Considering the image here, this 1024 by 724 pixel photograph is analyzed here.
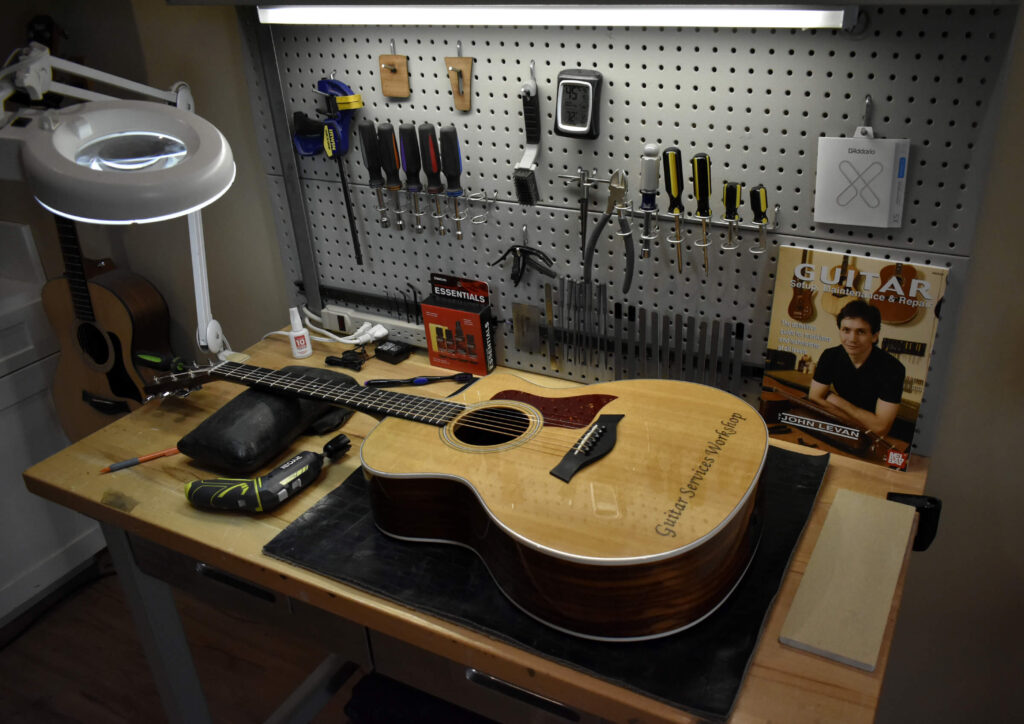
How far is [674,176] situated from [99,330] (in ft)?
4.96

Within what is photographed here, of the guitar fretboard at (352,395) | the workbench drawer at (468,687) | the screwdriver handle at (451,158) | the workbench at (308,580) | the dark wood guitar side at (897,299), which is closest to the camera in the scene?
the workbench at (308,580)

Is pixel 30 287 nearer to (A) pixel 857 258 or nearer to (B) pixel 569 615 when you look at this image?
(B) pixel 569 615

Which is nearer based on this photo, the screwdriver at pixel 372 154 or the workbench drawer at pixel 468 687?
the workbench drawer at pixel 468 687

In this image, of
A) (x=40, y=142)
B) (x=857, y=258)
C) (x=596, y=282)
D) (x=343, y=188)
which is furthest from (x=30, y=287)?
(x=857, y=258)

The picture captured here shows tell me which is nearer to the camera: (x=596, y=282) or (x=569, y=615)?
(x=569, y=615)

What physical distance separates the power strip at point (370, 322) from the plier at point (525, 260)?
27 cm

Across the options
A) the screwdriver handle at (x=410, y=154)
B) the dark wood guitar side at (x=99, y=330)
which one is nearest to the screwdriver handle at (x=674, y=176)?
the screwdriver handle at (x=410, y=154)

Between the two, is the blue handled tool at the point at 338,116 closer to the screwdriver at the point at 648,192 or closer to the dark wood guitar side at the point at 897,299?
the screwdriver at the point at 648,192

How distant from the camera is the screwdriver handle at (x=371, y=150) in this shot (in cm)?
139

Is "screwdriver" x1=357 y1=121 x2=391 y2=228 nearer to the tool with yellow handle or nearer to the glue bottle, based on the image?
the glue bottle

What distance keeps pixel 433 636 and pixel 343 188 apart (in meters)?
0.92

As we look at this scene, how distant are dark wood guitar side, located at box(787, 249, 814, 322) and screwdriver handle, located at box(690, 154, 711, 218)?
16cm

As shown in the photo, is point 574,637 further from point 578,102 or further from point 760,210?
point 578,102

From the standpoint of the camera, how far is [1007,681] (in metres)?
1.38
